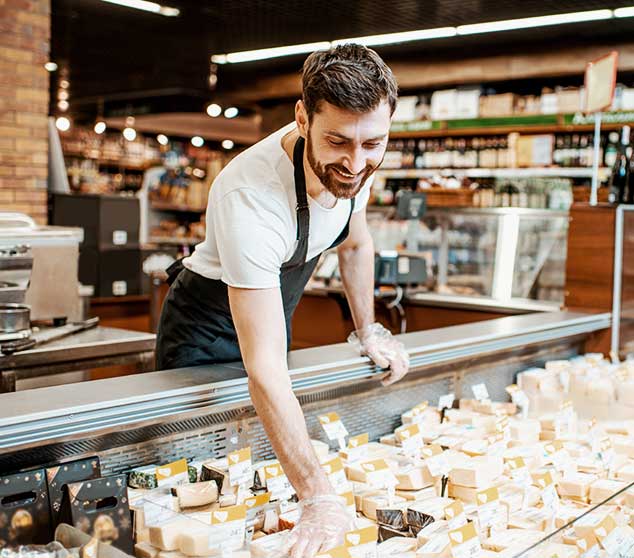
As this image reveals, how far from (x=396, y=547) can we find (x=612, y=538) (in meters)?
0.46

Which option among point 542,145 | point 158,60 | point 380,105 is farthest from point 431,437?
point 158,60

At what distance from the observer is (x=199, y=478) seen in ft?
5.86

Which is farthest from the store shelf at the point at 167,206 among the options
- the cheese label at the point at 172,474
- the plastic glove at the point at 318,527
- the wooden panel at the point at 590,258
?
the plastic glove at the point at 318,527

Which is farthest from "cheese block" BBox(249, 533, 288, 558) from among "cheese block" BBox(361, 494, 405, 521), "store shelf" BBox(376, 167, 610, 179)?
"store shelf" BBox(376, 167, 610, 179)

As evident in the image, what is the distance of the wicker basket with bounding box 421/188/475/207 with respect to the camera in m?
7.78

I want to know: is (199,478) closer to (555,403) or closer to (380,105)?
(380,105)

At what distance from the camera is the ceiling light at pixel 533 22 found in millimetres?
7708

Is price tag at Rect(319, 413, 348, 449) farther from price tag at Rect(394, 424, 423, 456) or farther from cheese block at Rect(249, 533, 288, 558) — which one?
cheese block at Rect(249, 533, 288, 558)

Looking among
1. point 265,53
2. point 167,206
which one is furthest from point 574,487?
point 167,206

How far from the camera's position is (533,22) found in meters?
8.16

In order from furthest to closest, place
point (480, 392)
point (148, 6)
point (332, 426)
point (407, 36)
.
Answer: point (407, 36) < point (148, 6) < point (480, 392) < point (332, 426)

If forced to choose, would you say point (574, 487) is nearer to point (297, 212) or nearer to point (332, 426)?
point (332, 426)

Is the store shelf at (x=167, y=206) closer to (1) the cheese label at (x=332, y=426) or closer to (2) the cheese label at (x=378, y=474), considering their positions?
(1) the cheese label at (x=332, y=426)

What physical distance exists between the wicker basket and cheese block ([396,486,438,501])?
5.94 meters
